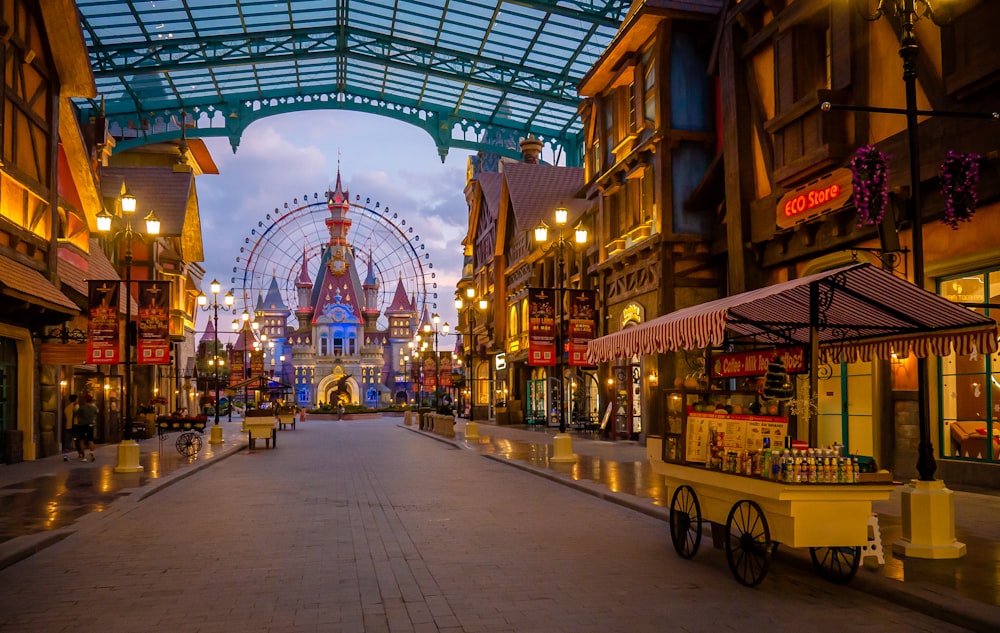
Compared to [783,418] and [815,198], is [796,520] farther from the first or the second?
[815,198]

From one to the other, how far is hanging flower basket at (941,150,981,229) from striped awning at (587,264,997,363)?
1.73 meters

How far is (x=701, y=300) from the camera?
29656mm

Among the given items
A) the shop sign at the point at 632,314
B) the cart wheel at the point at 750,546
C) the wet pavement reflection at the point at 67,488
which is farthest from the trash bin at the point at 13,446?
the cart wheel at the point at 750,546

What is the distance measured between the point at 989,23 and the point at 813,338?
7551 mm

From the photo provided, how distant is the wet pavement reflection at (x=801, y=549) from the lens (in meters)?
8.66

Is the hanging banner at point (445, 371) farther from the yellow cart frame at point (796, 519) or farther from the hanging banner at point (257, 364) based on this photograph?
the yellow cart frame at point (796, 519)

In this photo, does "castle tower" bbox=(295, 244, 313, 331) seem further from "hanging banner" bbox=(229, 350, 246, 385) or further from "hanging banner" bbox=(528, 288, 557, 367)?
"hanging banner" bbox=(528, 288, 557, 367)

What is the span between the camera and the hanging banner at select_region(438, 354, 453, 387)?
6069 centimetres

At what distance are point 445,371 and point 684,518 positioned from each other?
2019 inches

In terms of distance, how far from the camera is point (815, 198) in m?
19.8

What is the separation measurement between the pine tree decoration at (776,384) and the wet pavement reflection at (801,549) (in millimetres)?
1989

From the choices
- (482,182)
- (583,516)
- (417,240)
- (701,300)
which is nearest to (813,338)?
(583,516)

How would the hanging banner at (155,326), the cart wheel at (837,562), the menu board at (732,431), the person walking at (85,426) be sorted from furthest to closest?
the hanging banner at (155,326) → the person walking at (85,426) → the menu board at (732,431) → the cart wheel at (837,562)

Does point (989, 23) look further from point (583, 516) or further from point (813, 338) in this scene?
point (583, 516)
